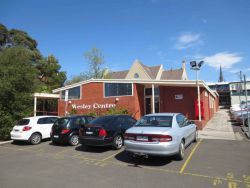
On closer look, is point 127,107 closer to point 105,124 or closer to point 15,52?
→ point 105,124

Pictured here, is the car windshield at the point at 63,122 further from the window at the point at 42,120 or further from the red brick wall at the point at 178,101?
the red brick wall at the point at 178,101

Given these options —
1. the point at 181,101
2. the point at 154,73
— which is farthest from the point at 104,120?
the point at 154,73

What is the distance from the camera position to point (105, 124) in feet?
31.7

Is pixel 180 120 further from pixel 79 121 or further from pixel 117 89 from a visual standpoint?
pixel 117 89

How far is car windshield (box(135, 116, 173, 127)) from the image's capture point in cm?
788

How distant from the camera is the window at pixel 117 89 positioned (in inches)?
818

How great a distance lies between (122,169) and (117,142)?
2.86 meters

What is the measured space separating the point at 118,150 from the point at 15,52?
26075 millimetres

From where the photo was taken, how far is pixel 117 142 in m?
9.84

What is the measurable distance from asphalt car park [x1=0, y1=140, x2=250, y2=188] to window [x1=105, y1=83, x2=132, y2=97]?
11121 mm

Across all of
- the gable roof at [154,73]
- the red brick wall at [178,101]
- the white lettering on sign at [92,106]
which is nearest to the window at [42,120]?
the white lettering on sign at [92,106]

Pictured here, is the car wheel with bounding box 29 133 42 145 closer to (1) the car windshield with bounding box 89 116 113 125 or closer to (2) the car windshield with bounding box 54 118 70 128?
(2) the car windshield with bounding box 54 118 70 128

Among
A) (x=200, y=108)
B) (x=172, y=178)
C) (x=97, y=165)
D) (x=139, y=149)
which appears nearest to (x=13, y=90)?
(x=97, y=165)

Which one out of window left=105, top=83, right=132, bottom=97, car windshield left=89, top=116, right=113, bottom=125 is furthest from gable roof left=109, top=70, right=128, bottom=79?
car windshield left=89, top=116, right=113, bottom=125
